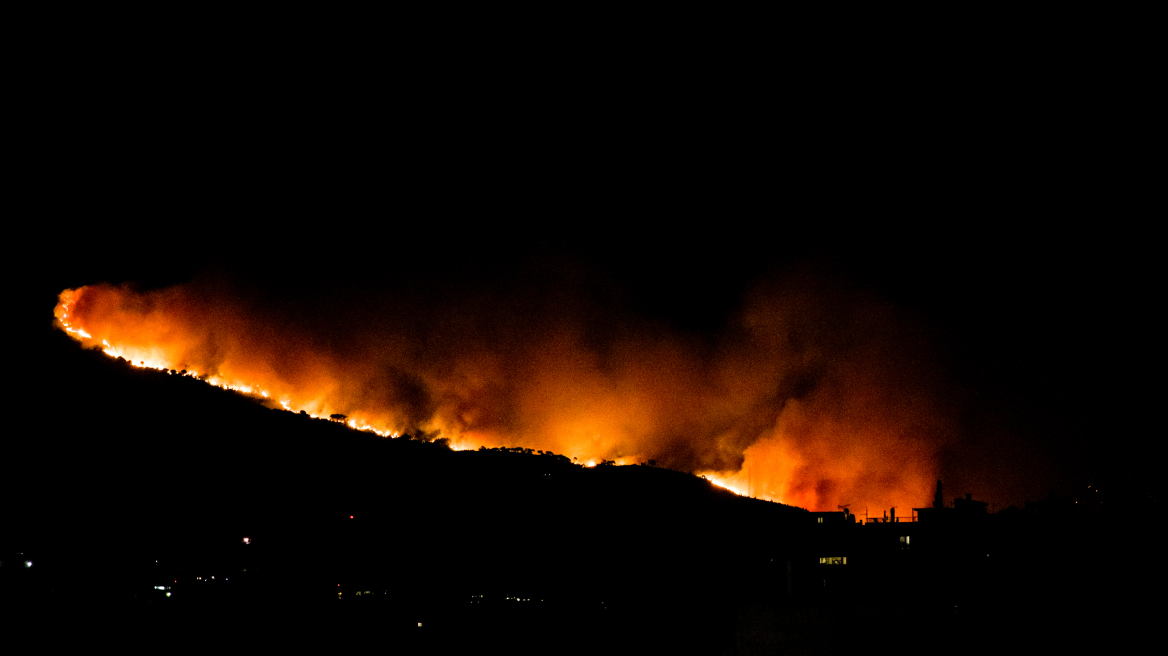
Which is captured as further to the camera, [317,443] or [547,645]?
[317,443]

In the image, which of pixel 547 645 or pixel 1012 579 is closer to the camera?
pixel 547 645

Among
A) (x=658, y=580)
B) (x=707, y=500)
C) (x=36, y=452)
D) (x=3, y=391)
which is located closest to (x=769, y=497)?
(x=707, y=500)

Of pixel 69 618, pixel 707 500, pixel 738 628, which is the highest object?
pixel 707 500

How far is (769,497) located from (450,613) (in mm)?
33994

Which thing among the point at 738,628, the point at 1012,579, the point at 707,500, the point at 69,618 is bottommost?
the point at 69,618

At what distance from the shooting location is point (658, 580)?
98.8ft

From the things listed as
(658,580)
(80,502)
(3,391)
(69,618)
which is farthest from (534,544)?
(3,391)

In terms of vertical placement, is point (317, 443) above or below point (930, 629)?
above

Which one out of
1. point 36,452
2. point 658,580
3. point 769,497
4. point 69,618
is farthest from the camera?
point 769,497

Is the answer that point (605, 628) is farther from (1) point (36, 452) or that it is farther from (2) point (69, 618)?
(1) point (36, 452)

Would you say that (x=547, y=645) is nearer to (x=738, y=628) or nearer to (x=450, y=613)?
(x=450, y=613)

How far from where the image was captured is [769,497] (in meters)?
54.0

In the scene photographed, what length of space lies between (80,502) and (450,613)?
22.9 metres

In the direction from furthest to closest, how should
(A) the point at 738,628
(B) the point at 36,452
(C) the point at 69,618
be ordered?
1. (B) the point at 36,452
2. (C) the point at 69,618
3. (A) the point at 738,628
